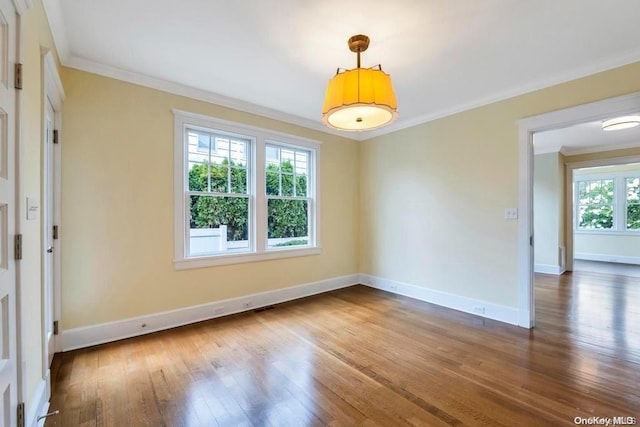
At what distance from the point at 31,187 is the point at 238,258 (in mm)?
2269

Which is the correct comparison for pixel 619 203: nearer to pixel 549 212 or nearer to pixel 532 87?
pixel 549 212

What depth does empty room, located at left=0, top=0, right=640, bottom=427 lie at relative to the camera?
185cm

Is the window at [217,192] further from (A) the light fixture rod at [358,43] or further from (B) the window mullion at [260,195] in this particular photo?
(A) the light fixture rod at [358,43]

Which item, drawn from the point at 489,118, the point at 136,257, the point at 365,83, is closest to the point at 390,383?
the point at 365,83

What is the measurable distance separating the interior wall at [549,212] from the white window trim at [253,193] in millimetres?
4688

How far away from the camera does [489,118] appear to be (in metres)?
3.54

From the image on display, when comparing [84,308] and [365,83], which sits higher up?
[365,83]

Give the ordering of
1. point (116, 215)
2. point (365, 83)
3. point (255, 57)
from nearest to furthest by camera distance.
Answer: point (365, 83) < point (255, 57) < point (116, 215)

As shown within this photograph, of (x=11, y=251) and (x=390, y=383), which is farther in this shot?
(x=390, y=383)

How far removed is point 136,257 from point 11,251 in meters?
1.71

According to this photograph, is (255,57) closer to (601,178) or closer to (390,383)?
(390,383)

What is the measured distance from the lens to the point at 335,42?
2.39 meters

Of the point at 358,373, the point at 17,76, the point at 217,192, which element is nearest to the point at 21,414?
the point at 17,76

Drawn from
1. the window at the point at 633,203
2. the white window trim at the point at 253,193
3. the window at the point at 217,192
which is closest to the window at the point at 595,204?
the window at the point at 633,203
